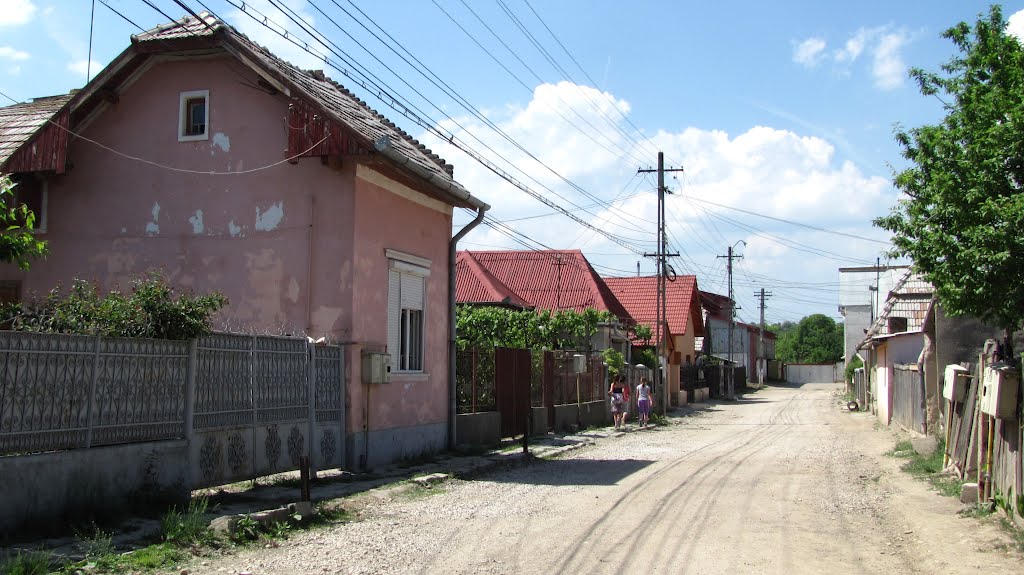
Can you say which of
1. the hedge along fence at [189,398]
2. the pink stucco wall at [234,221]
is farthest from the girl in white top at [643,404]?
the hedge along fence at [189,398]

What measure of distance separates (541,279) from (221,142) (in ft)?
96.4

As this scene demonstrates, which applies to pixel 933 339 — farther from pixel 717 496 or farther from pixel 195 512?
pixel 195 512

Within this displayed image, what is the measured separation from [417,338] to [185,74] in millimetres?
6053

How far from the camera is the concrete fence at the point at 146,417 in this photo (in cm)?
831

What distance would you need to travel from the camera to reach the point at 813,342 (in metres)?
125

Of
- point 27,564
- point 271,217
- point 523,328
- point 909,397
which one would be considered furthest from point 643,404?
point 27,564

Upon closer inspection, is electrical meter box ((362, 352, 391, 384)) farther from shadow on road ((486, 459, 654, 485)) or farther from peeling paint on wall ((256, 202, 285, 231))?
peeling paint on wall ((256, 202, 285, 231))

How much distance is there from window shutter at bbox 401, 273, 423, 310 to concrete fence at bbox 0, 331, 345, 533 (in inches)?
106

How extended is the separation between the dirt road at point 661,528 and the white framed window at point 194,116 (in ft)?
23.6

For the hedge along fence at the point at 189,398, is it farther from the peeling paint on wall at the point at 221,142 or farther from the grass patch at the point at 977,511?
the grass patch at the point at 977,511

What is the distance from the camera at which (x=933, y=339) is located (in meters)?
19.6

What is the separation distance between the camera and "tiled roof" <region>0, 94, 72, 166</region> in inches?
600

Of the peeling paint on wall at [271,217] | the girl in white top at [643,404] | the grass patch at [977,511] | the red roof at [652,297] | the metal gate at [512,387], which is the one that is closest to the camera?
the grass patch at [977,511]

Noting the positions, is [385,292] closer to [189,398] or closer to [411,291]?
[411,291]
